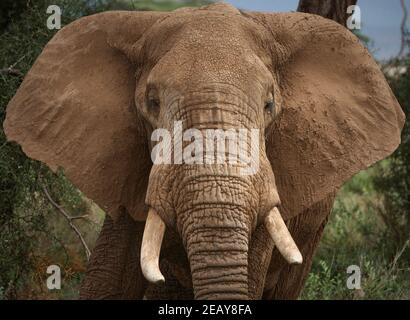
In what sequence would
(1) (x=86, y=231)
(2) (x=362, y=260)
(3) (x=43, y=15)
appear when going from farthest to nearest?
1. (1) (x=86, y=231)
2. (2) (x=362, y=260)
3. (3) (x=43, y=15)

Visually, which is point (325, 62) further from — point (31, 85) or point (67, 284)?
point (67, 284)

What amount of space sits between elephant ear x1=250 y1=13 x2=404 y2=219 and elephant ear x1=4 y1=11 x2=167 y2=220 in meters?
0.62

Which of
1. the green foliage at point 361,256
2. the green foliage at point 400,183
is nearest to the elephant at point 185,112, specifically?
the green foliage at point 361,256

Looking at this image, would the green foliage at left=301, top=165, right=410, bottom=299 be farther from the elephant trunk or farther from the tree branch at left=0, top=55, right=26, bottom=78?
the elephant trunk

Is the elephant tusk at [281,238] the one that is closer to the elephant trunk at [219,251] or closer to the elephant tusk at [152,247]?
the elephant trunk at [219,251]

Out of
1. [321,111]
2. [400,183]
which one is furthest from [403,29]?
[321,111]

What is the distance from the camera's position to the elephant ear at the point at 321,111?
612 centimetres

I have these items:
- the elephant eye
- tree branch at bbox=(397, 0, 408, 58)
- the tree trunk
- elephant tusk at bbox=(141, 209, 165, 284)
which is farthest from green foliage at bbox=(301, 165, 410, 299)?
elephant tusk at bbox=(141, 209, 165, 284)

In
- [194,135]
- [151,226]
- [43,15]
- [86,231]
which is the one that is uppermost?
[194,135]

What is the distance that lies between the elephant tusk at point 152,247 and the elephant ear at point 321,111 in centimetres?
82

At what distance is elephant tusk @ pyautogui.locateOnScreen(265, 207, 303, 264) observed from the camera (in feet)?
17.2

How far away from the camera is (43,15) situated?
838cm
